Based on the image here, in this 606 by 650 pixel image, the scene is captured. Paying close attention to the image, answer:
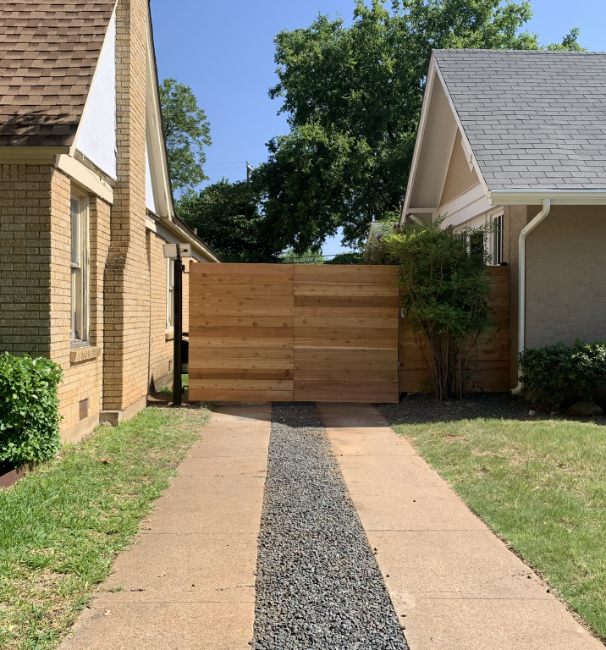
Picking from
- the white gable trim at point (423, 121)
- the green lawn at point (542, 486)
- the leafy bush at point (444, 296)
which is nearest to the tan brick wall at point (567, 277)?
the leafy bush at point (444, 296)

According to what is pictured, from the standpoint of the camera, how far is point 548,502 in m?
5.17

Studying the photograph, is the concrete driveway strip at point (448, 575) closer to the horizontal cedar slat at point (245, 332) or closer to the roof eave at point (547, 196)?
the horizontal cedar slat at point (245, 332)

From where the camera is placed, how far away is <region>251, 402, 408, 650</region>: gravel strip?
3160mm

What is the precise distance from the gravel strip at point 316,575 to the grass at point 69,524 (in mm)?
973

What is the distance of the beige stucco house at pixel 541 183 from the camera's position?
9.62 metres

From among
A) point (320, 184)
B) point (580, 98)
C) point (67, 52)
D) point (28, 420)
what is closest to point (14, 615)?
point (28, 420)

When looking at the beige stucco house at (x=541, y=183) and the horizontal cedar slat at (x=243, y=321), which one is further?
the horizontal cedar slat at (x=243, y=321)

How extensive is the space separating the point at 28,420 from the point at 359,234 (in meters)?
28.6

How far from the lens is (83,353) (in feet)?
24.9

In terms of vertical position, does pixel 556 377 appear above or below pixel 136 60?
below

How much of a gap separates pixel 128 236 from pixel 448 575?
259 inches

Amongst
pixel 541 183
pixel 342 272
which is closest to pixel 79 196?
pixel 342 272

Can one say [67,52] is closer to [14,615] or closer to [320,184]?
[14,615]

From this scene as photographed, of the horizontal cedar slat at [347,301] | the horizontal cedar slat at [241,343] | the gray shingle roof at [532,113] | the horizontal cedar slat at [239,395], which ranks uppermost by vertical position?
the gray shingle roof at [532,113]
